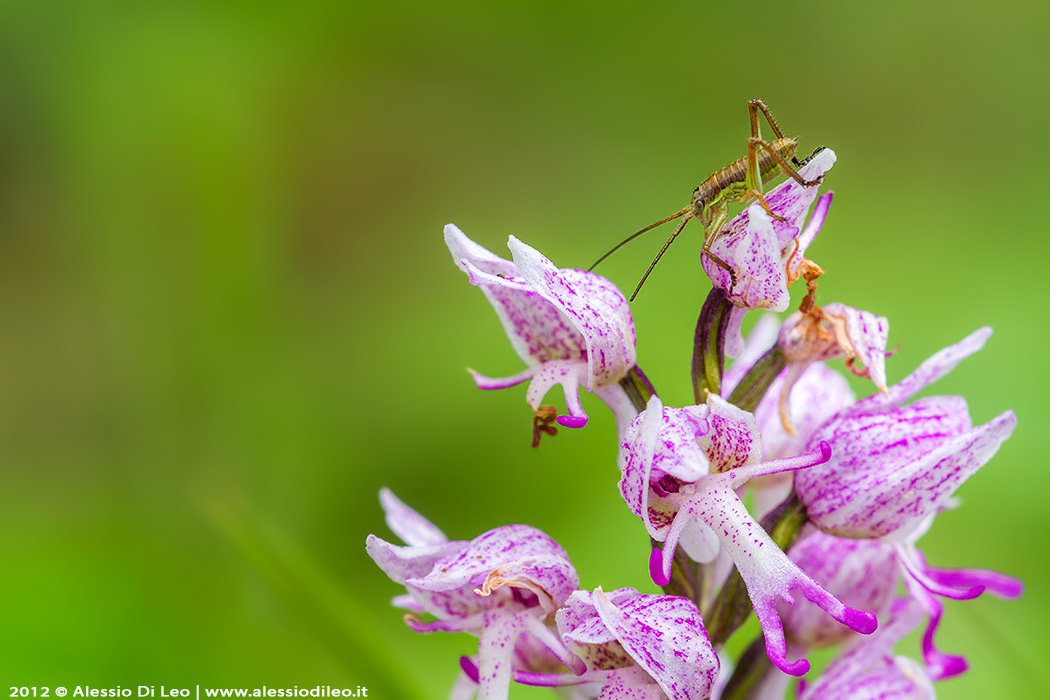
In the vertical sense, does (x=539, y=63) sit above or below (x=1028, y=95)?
above

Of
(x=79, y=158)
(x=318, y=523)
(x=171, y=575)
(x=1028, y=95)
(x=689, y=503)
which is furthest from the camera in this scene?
(x=1028, y=95)

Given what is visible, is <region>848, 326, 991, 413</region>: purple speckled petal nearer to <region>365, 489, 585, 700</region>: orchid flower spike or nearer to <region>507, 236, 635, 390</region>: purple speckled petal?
<region>507, 236, 635, 390</region>: purple speckled petal

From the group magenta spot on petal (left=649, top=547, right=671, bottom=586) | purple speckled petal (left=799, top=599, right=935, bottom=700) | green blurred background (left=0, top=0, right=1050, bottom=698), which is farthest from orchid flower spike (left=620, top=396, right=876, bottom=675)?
green blurred background (left=0, top=0, right=1050, bottom=698)


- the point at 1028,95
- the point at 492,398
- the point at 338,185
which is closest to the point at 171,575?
the point at 492,398

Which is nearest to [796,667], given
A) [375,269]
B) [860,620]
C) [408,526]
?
[860,620]

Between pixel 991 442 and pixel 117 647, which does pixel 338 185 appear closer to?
pixel 117 647

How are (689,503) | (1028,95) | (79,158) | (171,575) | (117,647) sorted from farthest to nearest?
(1028,95) → (79,158) → (171,575) → (117,647) → (689,503)
